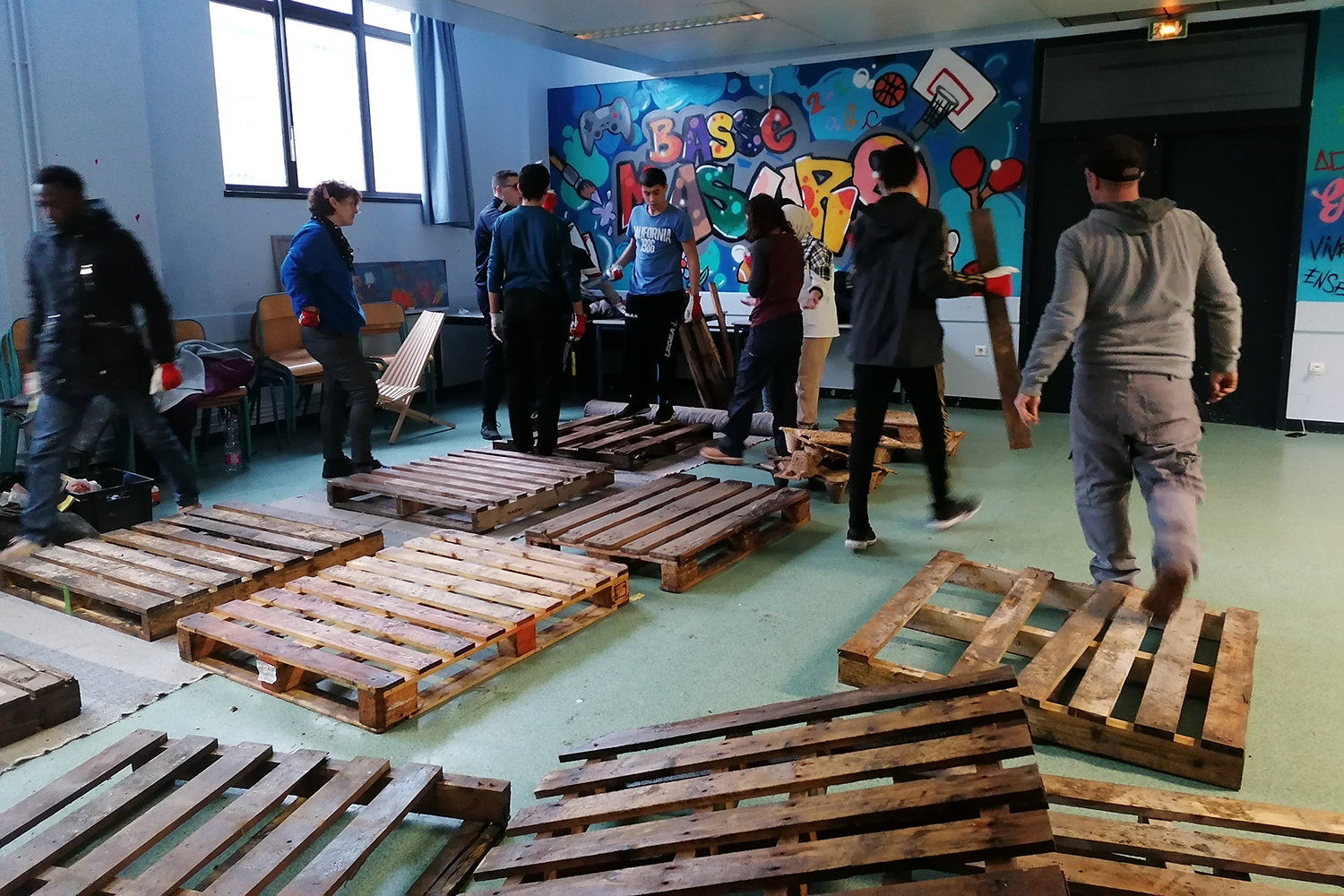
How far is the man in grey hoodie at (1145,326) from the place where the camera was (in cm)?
323

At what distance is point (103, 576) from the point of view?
3.94 meters

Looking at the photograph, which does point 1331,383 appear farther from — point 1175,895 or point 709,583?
point 1175,895

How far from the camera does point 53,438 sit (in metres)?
4.32

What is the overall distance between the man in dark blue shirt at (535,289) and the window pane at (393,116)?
3.26 meters

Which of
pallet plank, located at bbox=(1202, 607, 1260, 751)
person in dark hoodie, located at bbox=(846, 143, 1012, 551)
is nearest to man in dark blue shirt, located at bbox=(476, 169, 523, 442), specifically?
person in dark hoodie, located at bbox=(846, 143, 1012, 551)

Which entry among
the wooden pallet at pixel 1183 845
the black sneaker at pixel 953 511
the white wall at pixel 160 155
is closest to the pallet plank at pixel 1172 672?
the wooden pallet at pixel 1183 845

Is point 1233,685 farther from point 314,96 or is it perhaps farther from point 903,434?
point 314,96

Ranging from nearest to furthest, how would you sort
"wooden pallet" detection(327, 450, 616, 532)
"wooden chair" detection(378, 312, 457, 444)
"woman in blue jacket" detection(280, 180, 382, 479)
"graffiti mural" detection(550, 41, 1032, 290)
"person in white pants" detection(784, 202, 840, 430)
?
"wooden pallet" detection(327, 450, 616, 532) < "woman in blue jacket" detection(280, 180, 382, 479) < "person in white pants" detection(784, 202, 840, 430) < "wooden chair" detection(378, 312, 457, 444) < "graffiti mural" detection(550, 41, 1032, 290)

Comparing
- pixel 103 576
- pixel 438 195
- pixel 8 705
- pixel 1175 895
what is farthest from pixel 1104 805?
pixel 438 195

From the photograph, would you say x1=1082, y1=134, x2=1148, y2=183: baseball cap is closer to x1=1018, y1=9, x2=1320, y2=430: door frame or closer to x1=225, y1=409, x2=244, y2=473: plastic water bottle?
x1=1018, y1=9, x2=1320, y2=430: door frame

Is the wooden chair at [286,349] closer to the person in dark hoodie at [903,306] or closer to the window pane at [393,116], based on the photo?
the window pane at [393,116]

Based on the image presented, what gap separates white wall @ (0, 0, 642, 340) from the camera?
5.70 meters

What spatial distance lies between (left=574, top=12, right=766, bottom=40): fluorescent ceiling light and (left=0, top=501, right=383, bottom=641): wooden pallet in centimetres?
471

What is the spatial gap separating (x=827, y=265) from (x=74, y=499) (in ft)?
14.6
